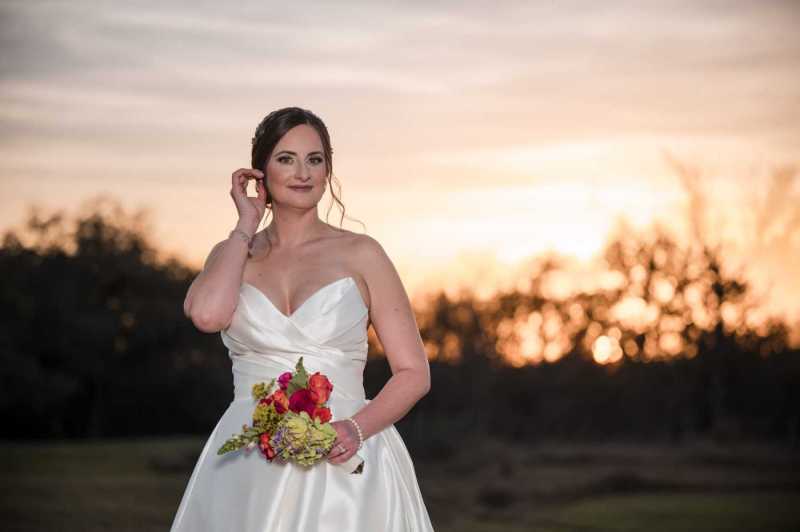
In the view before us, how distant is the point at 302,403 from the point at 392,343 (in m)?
0.51

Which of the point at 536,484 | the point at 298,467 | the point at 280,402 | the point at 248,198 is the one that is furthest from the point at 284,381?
the point at 536,484

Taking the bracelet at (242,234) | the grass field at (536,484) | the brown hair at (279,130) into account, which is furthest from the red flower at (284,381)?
the grass field at (536,484)

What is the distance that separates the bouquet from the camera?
3.31 meters

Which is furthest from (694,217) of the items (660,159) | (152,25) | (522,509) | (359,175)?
(152,25)

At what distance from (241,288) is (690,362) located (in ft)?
69.2

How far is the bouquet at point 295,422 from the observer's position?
10.8ft

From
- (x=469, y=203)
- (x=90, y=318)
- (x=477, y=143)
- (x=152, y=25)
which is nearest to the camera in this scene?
(x=152, y=25)

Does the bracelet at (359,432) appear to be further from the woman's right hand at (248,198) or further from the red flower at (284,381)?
the woman's right hand at (248,198)

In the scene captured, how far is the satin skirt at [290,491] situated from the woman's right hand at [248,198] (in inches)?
18.9

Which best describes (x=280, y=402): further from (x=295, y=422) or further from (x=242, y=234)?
(x=242, y=234)

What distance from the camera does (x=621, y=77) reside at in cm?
2012

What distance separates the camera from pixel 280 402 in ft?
11.0

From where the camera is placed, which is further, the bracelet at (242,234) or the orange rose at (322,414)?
the bracelet at (242,234)

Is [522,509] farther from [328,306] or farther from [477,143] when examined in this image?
[328,306]
